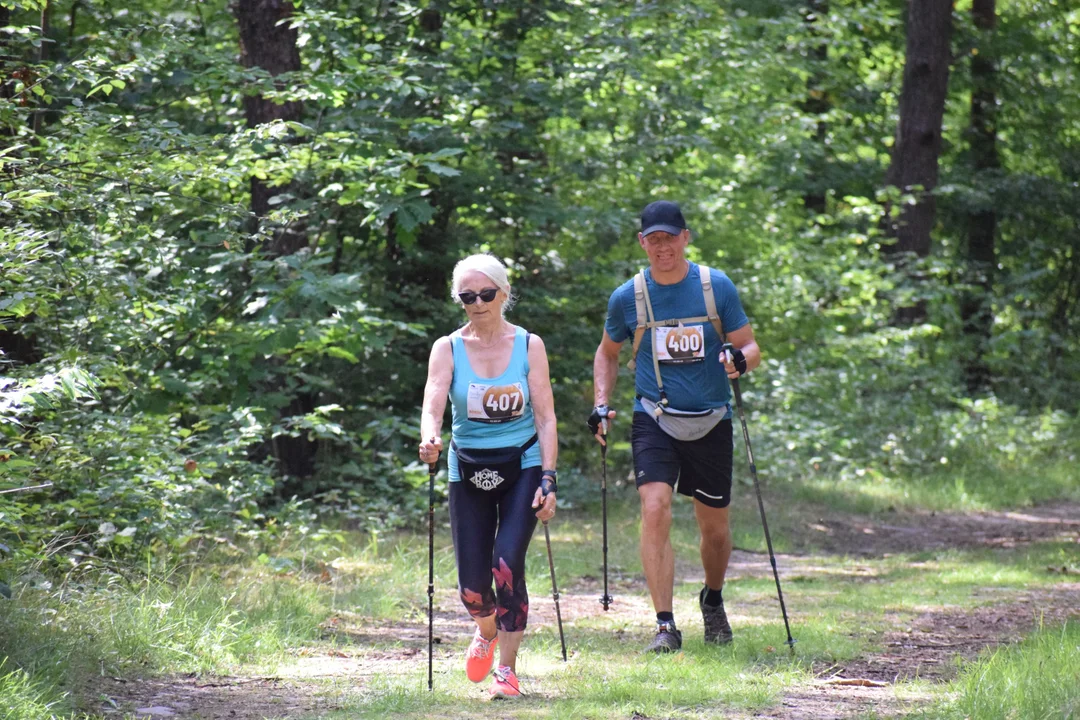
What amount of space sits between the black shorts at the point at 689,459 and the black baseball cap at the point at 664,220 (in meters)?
1.01

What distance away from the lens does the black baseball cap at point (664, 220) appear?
21.5 feet

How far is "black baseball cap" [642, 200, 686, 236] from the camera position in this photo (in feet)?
21.5

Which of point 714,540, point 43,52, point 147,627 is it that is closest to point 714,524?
point 714,540

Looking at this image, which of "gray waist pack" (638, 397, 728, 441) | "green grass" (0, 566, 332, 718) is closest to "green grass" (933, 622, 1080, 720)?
"gray waist pack" (638, 397, 728, 441)

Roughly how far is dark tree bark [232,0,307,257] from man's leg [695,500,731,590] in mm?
5219

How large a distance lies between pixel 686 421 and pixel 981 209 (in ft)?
58.1

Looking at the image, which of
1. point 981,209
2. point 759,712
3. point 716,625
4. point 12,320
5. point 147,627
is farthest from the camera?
point 981,209

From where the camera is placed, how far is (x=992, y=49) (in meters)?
21.1

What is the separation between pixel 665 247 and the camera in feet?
21.6

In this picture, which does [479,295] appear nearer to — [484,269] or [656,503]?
[484,269]

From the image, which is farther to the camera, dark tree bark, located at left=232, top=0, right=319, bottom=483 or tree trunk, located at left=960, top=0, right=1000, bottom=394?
tree trunk, located at left=960, top=0, right=1000, bottom=394

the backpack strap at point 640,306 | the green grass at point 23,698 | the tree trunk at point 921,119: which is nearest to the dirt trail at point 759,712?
the green grass at point 23,698

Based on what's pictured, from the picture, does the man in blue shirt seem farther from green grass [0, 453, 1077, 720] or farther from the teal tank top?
the teal tank top

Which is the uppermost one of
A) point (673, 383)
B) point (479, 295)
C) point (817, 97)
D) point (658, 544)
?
point (817, 97)
